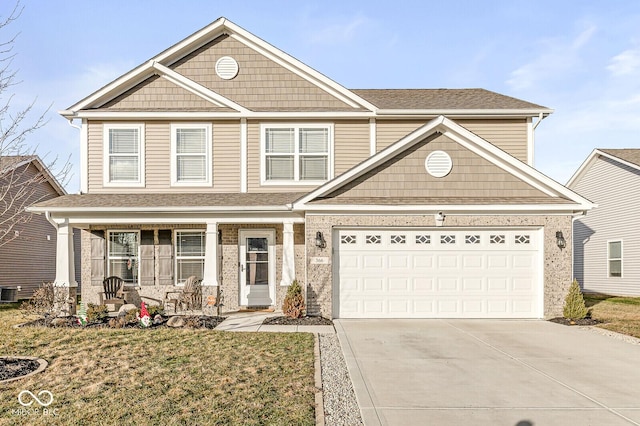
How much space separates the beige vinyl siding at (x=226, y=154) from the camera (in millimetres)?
14164

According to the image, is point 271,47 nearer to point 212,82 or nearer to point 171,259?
point 212,82

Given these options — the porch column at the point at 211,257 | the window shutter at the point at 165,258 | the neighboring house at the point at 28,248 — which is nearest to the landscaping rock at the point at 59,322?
the window shutter at the point at 165,258

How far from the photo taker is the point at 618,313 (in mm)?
13422

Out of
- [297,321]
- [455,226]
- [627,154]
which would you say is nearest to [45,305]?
[297,321]

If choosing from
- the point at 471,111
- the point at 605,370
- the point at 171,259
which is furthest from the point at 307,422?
the point at 471,111

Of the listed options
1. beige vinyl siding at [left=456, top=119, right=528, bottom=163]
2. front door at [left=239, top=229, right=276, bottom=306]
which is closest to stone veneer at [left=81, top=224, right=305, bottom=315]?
front door at [left=239, top=229, right=276, bottom=306]

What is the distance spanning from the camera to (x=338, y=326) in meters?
11.1

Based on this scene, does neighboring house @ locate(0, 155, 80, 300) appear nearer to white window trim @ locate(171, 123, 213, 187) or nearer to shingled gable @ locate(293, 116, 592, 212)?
white window trim @ locate(171, 123, 213, 187)

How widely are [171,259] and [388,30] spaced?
9260 mm

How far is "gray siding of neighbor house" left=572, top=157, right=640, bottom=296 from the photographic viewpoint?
723 inches

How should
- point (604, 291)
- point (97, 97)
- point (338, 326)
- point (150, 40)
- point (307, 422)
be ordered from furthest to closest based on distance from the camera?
point (604, 291)
point (150, 40)
point (97, 97)
point (338, 326)
point (307, 422)

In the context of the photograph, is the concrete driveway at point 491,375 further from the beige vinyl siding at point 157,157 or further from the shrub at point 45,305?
the shrub at point 45,305

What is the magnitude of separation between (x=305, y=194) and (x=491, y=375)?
22.7 ft

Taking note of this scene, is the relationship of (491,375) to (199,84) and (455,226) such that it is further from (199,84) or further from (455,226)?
(199,84)
